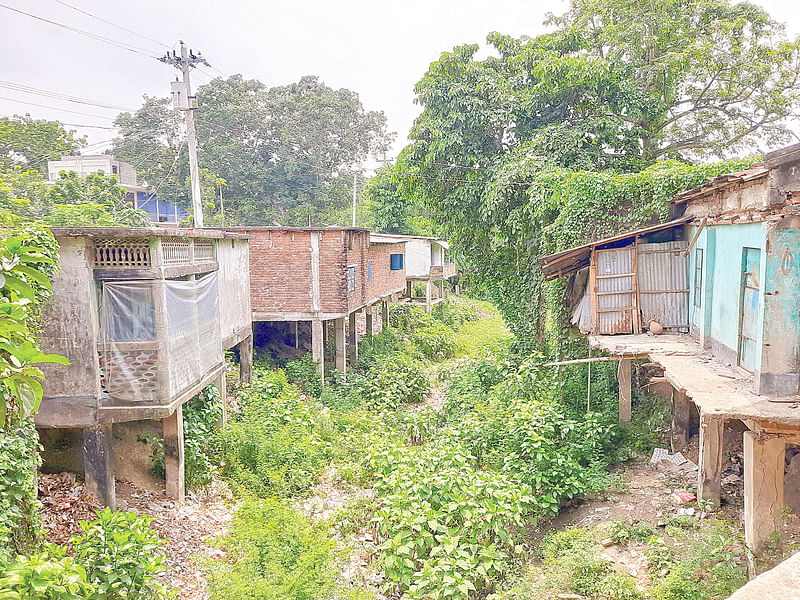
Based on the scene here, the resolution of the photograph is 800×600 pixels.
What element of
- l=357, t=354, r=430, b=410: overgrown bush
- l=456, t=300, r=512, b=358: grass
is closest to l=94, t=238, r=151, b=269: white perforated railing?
l=357, t=354, r=430, b=410: overgrown bush

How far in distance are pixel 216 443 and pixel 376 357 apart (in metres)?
9.44

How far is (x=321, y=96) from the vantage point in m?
35.5

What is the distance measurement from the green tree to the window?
30007 millimetres

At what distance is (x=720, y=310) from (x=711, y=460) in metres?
2.17

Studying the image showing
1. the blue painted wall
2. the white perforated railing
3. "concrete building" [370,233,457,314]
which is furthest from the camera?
the blue painted wall

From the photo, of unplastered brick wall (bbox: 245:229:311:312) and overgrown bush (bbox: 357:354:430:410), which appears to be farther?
overgrown bush (bbox: 357:354:430:410)

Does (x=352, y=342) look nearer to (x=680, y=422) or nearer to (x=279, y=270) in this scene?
(x=279, y=270)

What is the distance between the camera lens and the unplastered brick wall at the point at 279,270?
49.2ft

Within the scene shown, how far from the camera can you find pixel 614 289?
10.7 m

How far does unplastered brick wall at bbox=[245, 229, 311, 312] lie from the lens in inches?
590

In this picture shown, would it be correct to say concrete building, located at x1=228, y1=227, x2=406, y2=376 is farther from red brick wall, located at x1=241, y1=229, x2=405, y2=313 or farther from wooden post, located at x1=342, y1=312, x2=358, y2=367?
wooden post, located at x1=342, y1=312, x2=358, y2=367

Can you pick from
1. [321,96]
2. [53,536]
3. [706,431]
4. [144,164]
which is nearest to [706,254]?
[706,431]

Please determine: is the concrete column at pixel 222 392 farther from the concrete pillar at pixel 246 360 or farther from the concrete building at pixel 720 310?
the concrete building at pixel 720 310

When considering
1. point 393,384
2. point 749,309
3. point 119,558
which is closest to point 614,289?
point 749,309
